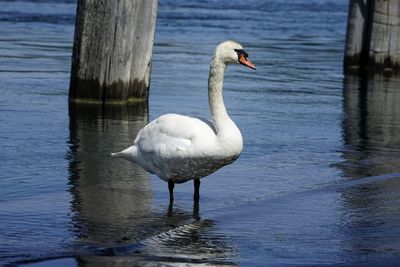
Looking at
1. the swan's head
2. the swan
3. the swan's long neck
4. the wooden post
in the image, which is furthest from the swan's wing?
the wooden post

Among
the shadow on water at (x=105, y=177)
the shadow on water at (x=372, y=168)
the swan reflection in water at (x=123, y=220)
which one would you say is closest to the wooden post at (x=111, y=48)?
the shadow on water at (x=105, y=177)

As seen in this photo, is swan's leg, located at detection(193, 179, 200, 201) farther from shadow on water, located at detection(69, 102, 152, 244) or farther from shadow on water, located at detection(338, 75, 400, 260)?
shadow on water, located at detection(338, 75, 400, 260)

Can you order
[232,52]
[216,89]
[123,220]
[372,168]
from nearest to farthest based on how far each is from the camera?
[123,220] < [232,52] < [216,89] < [372,168]

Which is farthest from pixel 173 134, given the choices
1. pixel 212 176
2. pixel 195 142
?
pixel 212 176

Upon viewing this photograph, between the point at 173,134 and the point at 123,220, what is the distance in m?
0.85

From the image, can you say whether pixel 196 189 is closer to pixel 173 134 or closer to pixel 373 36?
pixel 173 134

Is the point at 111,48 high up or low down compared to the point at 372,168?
up

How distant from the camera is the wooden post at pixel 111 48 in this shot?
12242mm

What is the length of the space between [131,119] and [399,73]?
275 inches

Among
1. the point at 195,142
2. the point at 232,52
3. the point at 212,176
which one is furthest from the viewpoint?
the point at 212,176

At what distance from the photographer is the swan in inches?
321

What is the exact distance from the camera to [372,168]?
10117 mm

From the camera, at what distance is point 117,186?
9.10 metres

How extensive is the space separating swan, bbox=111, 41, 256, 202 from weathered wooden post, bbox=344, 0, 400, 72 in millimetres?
9244
